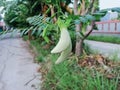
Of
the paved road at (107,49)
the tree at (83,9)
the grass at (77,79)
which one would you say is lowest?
the paved road at (107,49)

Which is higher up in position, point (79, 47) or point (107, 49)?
point (79, 47)

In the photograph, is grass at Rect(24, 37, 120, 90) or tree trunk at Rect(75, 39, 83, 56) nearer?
grass at Rect(24, 37, 120, 90)

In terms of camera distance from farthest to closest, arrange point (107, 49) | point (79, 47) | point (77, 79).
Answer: point (107, 49) < point (79, 47) < point (77, 79)

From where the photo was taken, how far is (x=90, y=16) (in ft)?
4.35

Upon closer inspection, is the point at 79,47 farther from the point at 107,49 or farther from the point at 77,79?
Result: the point at 107,49

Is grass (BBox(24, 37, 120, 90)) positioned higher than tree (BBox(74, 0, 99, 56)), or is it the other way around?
tree (BBox(74, 0, 99, 56))

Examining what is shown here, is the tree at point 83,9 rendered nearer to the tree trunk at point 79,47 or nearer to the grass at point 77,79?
the tree trunk at point 79,47

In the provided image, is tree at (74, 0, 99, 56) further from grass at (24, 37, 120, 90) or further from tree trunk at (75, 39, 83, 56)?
grass at (24, 37, 120, 90)

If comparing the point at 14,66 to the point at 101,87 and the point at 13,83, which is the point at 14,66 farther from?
the point at 101,87

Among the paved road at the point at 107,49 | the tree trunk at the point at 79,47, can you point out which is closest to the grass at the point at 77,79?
the tree trunk at the point at 79,47

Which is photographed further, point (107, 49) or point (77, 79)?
point (107, 49)

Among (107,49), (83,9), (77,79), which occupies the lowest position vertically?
(107,49)

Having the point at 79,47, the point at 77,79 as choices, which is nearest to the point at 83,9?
the point at 77,79

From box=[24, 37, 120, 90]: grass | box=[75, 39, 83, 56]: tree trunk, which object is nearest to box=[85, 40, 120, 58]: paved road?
box=[75, 39, 83, 56]: tree trunk
